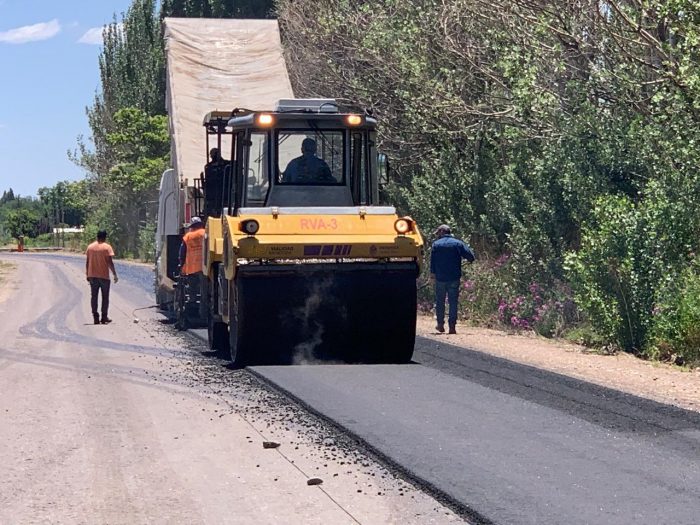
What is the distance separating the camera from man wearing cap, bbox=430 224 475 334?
18.4 meters

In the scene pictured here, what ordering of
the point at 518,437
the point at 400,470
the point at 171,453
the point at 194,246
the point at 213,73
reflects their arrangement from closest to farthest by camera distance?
the point at 400,470, the point at 171,453, the point at 518,437, the point at 194,246, the point at 213,73

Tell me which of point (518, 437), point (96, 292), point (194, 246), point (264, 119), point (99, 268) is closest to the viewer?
point (518, 437)

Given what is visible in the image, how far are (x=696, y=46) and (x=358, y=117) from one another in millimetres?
4876

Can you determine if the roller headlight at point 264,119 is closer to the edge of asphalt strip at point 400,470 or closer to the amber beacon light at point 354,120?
the amber beacon light at point 354,120

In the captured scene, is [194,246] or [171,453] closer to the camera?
[171,453]

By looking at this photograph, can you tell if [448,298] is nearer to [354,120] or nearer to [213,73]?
[354,120]

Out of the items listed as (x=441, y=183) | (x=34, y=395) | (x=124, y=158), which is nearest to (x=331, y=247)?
(x=34, y=395)

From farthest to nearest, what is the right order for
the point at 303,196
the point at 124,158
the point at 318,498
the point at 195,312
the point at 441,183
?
the point at 124,158, the point at 441,183, the point at 195,312, the point at 303,196, the point at 318,498

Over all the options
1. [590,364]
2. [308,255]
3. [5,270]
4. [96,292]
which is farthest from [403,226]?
[5,270]

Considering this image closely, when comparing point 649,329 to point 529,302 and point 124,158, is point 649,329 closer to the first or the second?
point 529,302

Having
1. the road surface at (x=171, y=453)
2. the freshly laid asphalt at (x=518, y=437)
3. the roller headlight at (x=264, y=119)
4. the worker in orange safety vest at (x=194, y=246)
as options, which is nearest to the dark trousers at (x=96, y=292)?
the worker in orange safety vest at (x=194, y=246)

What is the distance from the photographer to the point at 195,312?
18.6 m

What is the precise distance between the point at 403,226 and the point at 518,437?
4.46 m

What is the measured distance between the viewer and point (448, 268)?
60.5ft
